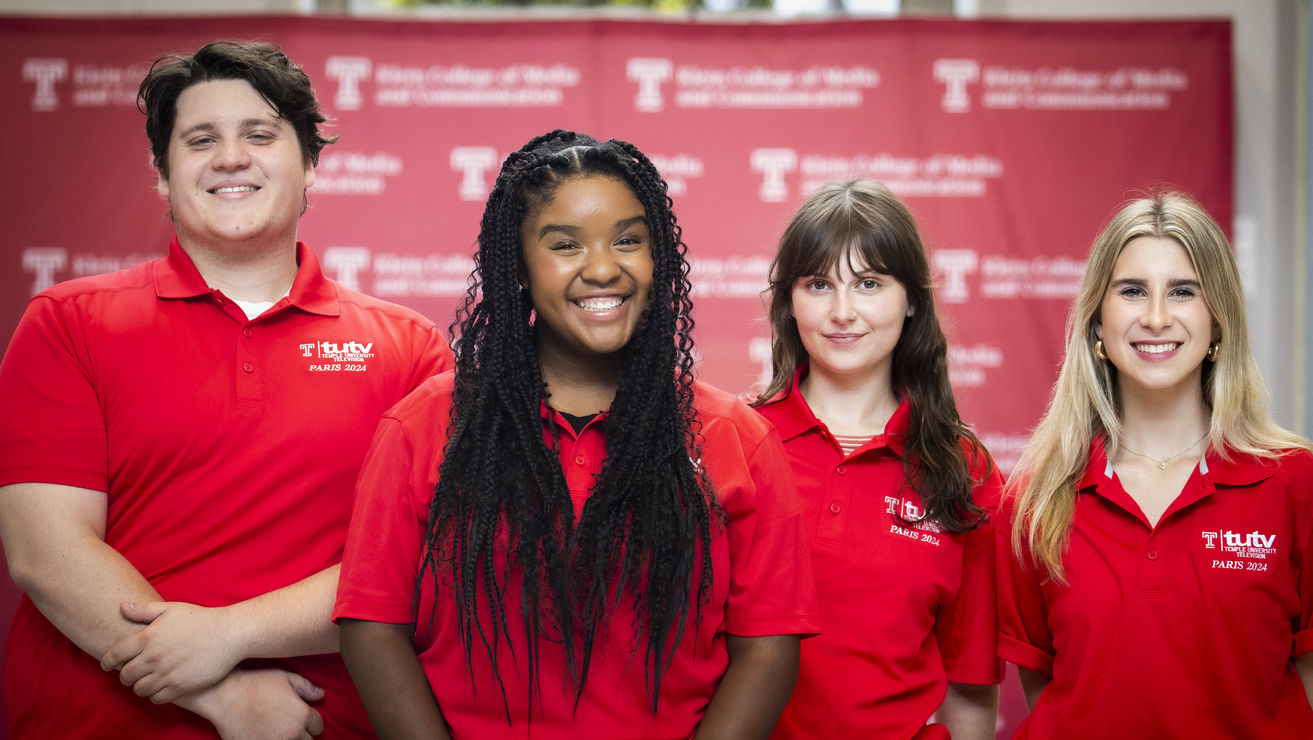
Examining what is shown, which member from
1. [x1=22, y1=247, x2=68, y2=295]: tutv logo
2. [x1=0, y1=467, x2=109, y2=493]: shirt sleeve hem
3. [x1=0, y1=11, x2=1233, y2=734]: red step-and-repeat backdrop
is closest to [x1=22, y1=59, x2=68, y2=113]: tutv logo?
[x1=0, y1=11, x2=1233, y2=734]: red step-and-repeat backdrop

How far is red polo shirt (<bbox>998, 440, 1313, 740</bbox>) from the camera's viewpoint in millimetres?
1907

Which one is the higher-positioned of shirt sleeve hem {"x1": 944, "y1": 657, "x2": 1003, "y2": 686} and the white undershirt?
the white undershirt

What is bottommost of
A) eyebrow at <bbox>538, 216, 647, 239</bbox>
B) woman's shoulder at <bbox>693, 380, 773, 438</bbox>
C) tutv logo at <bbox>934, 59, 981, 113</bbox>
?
woman's shoulder at <bbox>693, 380, 773, 438</bbox>

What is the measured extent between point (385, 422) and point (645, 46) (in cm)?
217

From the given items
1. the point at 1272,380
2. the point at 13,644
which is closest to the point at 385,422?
the point at 13,644

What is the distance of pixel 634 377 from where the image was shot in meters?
1.72

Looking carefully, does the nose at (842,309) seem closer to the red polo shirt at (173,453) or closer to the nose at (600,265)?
the nose at (600,265)

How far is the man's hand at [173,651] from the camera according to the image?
1778mm

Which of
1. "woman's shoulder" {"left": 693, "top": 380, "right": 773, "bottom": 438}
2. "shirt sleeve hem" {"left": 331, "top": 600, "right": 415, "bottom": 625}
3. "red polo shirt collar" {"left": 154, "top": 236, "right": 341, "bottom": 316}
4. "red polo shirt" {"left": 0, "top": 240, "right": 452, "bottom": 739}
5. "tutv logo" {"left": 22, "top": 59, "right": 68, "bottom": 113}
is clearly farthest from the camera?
"tutv logo" {"left": 22, "top": 59, "right": 68, "bottom": 113}

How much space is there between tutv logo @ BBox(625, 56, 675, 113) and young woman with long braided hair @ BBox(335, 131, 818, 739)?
186 centimetres

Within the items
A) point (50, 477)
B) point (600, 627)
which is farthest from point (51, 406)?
point (600, 627)

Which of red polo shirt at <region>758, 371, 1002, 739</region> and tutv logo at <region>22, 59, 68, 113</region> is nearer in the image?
red polo shirt at <region>758, 371, 1002, 739</region>

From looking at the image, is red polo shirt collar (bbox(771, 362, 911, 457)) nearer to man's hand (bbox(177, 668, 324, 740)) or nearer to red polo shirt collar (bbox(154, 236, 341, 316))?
red polo shirt collar (bbox(154, 236, 341, 316))

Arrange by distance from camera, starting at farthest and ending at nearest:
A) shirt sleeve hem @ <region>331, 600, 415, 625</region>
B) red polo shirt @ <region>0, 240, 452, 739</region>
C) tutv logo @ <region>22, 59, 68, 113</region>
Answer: tutv logo @ <region>22, 59, 68, 113</region>, red polo shirt @ <region>0, 240, 452, 739</region>, shirt sleeve hem @ <region>331, 600, 415, 625</region>
